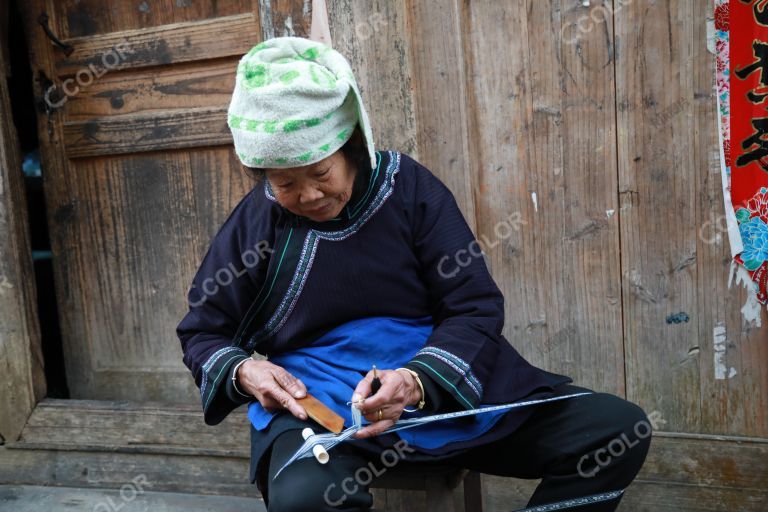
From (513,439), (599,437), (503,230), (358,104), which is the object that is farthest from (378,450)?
(503,230)

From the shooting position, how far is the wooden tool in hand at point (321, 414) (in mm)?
1798

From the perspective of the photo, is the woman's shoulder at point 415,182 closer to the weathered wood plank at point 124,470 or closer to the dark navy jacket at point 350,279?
the dark navy jacket at point 350,279

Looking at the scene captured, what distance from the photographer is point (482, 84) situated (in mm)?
2611

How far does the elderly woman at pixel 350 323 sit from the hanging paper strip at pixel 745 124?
2.80 ft

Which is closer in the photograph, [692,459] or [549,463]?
[549,463]

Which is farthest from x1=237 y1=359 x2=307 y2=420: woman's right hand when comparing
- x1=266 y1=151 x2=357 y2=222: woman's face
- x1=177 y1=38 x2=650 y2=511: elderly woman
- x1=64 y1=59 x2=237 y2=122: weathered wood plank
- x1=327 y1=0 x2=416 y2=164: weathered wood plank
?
x1=64 y1=59 x2=237 y2=122: weathered wood plank

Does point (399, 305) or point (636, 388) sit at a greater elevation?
point (399, 305)

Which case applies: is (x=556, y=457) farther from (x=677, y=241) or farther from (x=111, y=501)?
(x=111, y=501)

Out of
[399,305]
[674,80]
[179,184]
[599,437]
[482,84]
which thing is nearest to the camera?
[599,437]

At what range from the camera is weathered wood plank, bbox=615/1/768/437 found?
2.44 m

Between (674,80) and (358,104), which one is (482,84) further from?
(358,104)

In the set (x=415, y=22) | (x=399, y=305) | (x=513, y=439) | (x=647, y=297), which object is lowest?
(x=513, y=439)

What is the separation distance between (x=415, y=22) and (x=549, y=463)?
146cm

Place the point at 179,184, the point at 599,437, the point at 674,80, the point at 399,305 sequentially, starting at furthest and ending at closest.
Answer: the point at 179,184 → the point at 674,80 → the point at 399,305 → the point at 599,437
